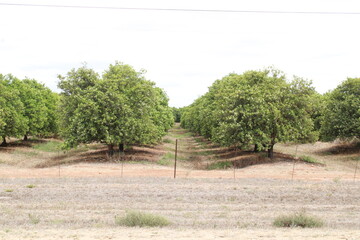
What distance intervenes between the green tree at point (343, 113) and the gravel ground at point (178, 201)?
2237 cm

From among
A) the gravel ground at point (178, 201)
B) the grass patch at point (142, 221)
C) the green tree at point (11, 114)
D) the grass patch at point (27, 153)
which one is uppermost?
the green tree at point (11, 114)

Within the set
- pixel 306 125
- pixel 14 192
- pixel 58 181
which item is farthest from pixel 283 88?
pixel 14 192

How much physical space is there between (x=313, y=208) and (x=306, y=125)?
911 inches

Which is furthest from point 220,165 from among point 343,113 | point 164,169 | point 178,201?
point 178,201

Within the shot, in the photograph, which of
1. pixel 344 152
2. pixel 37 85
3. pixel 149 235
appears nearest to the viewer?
pixel 149 235

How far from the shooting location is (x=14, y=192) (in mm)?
22875

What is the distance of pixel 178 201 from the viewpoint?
66.8ft

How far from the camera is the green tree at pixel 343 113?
48.1 meters

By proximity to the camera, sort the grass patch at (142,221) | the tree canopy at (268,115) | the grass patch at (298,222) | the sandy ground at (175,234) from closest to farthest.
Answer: the sandy ground at (175,234) → the grass patch at (142,221) → the grass patch at (298,222) → the tree canopy at (268,115)

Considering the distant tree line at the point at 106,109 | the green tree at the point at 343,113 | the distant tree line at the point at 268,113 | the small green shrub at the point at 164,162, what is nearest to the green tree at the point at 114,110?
the distant tree line at the point at 106,109

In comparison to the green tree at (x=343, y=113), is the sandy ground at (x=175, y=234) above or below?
below

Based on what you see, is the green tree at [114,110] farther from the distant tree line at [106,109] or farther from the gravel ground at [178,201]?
the gravel ground at [178,201]

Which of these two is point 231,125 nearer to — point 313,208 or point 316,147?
point 313,208

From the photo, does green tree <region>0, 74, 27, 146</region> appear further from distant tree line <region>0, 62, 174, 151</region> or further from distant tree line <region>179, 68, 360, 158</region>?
distant tree line <region>179, 68, 360, 158</region>
